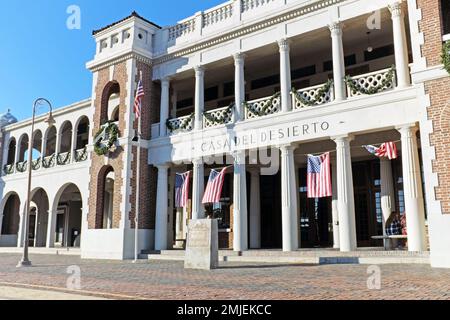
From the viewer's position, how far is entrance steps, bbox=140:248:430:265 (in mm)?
11641

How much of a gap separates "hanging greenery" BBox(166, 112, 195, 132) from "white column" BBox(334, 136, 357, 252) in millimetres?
6622

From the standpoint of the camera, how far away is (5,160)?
2906 centimetres

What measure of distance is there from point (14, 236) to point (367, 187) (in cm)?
2330

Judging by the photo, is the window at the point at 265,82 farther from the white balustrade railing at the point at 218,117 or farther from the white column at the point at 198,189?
the white column at the point at 198,189

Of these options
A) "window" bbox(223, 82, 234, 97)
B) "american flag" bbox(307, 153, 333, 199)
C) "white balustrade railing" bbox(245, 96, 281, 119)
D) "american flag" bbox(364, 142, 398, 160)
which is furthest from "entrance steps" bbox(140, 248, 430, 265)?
"window" bbox(223, 82, 234, 97)

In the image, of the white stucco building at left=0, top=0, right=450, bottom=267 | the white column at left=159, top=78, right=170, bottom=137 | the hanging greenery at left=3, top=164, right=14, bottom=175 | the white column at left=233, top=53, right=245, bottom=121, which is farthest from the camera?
the hanging greenery at left=3, top=164, right=14, bottom=175

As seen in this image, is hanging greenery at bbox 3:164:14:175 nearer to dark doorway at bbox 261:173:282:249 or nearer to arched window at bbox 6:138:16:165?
arched window at bbox 6:138:16:165

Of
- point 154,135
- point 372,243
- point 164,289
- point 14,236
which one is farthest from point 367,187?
point 14,236

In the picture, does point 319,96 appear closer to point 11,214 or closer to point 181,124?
point 181,124

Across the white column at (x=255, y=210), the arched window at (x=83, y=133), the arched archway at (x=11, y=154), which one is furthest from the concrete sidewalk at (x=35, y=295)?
the arched archway at (x=11, y=154)

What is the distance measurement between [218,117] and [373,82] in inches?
241

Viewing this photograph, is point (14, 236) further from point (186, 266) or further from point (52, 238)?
point (186, 266)

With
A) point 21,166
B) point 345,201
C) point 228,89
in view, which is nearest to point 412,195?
point 345,201

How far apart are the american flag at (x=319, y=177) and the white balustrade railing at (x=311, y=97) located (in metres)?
1.90
